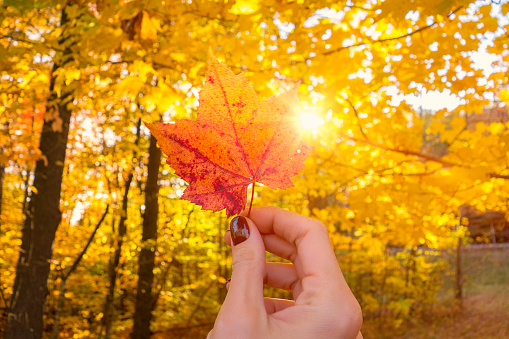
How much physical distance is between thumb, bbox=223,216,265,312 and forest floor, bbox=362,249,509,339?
8.60 metres

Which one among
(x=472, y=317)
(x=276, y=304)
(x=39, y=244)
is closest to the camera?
(x=276, y=304)

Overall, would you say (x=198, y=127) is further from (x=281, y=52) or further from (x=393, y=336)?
(x=393, y=336)

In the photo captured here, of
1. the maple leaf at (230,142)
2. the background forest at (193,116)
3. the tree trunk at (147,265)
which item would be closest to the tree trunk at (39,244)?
the background forest at (193,116)


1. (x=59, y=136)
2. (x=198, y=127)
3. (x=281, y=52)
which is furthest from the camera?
(x=59, y=136)

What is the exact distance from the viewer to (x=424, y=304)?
1026 cm

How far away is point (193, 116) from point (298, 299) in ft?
19.0

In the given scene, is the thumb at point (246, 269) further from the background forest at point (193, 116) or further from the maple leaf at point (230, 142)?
the background forest at point (193, 116)

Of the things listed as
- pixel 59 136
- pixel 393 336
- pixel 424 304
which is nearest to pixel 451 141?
pixel 59 136

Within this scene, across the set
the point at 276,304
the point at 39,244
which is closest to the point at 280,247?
the point at 276,304

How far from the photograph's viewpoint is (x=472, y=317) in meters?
10.1

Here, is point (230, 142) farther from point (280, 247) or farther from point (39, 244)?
point (39, 244)

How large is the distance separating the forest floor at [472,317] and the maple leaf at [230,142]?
8.75 metres

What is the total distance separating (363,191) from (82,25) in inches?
111

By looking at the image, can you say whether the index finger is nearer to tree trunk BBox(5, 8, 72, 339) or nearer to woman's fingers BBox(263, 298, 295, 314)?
woman's fingers BBox(263, 298, 295, 314)
